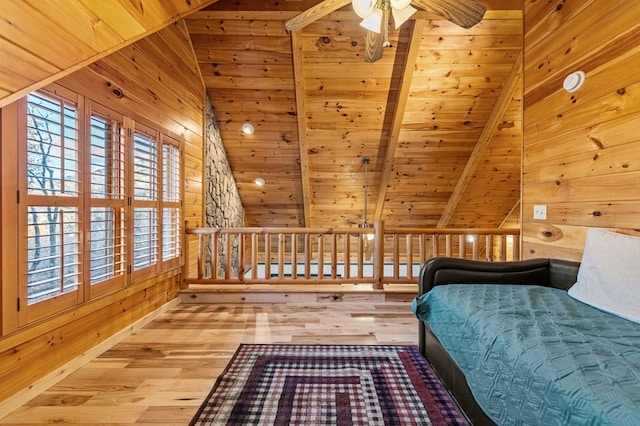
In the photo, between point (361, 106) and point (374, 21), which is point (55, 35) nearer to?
point (374, 21)

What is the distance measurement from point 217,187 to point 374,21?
3296mm

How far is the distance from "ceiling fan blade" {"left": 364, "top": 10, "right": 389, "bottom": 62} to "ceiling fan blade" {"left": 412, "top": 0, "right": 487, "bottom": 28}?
0.20 m

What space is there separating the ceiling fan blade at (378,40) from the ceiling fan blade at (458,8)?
201 mm

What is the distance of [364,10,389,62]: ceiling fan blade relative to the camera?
177 centimetres

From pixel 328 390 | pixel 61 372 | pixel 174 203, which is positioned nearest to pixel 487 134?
pixel 328 390

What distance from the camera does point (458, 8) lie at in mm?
1684

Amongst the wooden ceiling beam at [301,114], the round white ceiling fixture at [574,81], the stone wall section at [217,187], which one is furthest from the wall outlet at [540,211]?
the stone wall section at [217,187]

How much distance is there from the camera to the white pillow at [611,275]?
1339mm

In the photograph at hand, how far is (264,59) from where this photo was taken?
11.4 feet

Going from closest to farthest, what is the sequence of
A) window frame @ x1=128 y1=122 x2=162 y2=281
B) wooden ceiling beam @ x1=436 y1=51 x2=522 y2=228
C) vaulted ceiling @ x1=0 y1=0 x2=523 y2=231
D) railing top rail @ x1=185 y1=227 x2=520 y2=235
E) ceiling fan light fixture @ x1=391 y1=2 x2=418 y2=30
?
ceiling fan light fixture @ x1=391 y1=2 x2=418 y2=30 < window frame @ x1=128 y1=122 x2=162 y2=281 < vaulted ceiling @ x1=0 y1=0 x2=523 y2=231 < railing top rail @ x1=185 y1=227 x2=520 y2=235 < wooden ceiling beam @ x1=436 y1=51 x2=522 y2=228

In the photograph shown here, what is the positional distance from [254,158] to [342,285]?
2555mm

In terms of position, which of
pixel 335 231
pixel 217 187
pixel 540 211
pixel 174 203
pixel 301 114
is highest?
pixel 301 114

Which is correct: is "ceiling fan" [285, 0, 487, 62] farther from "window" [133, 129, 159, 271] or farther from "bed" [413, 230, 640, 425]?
"window" [133, 129, 159, 271]

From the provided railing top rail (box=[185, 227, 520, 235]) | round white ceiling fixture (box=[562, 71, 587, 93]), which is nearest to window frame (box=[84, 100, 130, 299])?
railing top rail (box=[185, 227, 520, 235])
